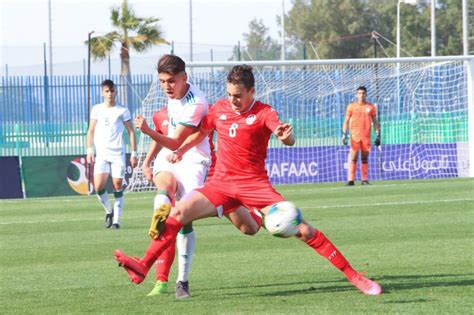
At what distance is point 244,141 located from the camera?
9531 millimetres

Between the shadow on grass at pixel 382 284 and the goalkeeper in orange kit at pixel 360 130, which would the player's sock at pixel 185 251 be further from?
the goalkeeper in orange kit at pixel 360 130

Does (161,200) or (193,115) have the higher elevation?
(193,115)

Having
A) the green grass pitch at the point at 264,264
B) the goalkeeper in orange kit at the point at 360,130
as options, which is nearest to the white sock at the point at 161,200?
the green grass pitch at the point at 264,264

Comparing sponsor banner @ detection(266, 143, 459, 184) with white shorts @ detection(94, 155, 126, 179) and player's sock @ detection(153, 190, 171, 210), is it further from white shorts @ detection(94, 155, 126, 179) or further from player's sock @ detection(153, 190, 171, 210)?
player's sock @ detection(153, 190, 171, 210)

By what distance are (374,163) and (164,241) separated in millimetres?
19944

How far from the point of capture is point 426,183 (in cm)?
2548

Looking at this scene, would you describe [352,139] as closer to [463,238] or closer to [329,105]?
[329,105]

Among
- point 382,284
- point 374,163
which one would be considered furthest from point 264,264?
point 374,163

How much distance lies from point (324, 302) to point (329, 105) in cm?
2569

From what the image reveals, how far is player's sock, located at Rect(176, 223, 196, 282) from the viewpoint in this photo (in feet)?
32.2

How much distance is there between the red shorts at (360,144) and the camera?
84.1ft

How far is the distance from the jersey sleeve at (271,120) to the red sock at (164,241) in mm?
1104

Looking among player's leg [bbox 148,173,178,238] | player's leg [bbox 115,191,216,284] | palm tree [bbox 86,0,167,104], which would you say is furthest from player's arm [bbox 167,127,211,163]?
palm tree [bbox 86,0,167,104]

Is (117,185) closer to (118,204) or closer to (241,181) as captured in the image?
(118,204)
